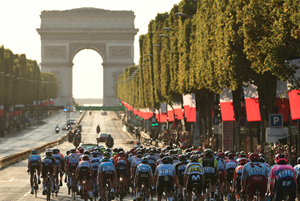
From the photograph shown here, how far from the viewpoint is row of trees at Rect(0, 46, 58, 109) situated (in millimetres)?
Result: 90625

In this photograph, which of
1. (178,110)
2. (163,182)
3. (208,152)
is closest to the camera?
(163,182)

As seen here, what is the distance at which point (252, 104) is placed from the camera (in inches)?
1250

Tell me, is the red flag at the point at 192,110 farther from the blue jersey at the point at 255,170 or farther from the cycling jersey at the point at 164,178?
the blue jersey at the point at 255,170

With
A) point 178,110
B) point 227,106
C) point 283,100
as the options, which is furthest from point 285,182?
point 178,110

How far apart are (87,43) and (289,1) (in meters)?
156

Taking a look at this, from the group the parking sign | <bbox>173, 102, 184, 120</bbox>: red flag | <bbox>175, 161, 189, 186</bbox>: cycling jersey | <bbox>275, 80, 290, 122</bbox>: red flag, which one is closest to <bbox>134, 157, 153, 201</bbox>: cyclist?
<bbox>175, 161, 189, 186</bbox>: cycling jersey

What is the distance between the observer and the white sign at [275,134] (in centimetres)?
2419

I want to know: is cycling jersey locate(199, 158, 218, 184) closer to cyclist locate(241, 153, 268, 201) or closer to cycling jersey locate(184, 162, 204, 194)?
cycling jersey locate(184, 162, 204, 194)

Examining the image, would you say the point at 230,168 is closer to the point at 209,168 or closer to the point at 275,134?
the point at 209,168

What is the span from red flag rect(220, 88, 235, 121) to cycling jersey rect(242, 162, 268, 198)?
17968 millimetres

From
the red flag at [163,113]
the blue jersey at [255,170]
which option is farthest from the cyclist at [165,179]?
the red flag at [163,113]

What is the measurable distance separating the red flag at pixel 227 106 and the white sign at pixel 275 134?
11239 mm

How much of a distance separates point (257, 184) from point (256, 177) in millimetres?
197

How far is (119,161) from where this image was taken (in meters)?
23.5
